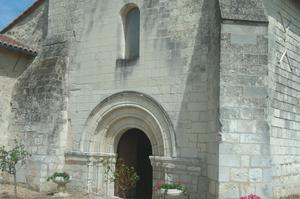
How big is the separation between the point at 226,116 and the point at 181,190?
1.81 meters

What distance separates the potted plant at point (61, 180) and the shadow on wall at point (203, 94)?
10.3 feet

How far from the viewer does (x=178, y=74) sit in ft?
28.2

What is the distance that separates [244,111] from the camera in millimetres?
7102

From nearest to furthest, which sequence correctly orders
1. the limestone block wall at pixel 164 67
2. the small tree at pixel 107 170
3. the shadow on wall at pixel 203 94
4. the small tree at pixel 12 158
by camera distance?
the shadow on wall at pixel 203 94
the limestone block wall at pixel 164 67
the small tree at pixel 12 158
the small tree at pixel 107 170

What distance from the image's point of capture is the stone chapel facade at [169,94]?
7.14m

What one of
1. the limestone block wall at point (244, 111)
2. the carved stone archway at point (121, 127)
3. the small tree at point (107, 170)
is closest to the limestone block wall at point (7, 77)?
the carved stone archway at point (121, 127)

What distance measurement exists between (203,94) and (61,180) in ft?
13.5

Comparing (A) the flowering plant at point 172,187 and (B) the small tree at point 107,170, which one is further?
(B) the small tree at point 107,170

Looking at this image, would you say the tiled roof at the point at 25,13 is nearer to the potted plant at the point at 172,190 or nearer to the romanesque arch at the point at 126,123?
the romanesque arch at the point at 126,123

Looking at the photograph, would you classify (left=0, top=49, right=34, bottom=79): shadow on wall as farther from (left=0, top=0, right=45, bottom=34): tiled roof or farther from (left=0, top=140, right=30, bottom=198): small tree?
(left=0, top=140, right=30, bottom=198): small tree

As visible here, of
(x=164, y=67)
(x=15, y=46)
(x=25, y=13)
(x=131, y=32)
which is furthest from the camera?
(x=25, y=13)

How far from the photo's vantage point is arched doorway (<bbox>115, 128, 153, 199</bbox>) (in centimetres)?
1121

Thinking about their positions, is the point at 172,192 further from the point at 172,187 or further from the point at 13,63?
the point at 13,63

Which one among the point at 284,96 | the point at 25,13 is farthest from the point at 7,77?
the point at 284,96
